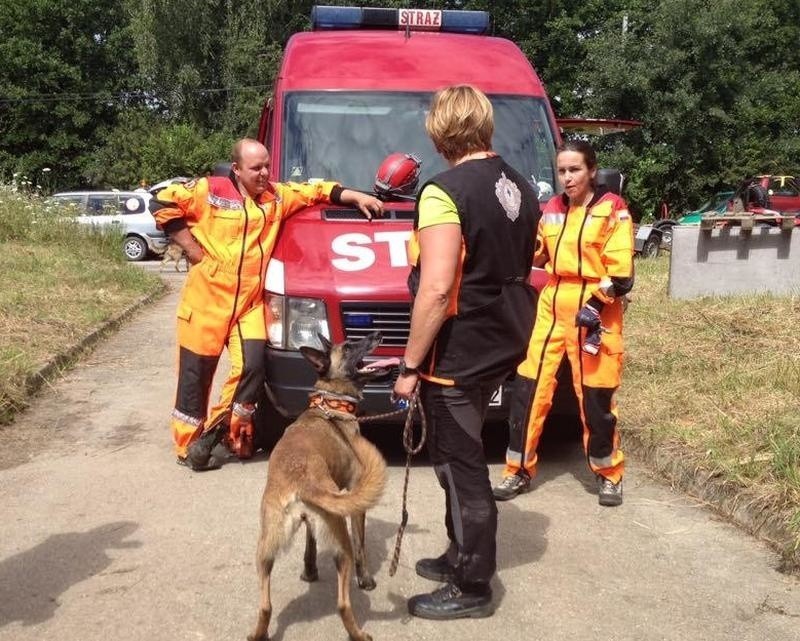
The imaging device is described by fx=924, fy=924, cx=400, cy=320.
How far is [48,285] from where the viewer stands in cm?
1162

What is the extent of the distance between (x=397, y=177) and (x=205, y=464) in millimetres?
2226

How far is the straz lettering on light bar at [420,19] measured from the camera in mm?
7918

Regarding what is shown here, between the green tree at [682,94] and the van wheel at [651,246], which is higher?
the green tree at [682,94]

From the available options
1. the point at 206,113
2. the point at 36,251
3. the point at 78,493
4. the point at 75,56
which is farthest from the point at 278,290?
the point at 75,56

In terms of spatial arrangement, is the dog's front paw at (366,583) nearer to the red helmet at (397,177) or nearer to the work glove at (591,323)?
the work glove at (591,323)

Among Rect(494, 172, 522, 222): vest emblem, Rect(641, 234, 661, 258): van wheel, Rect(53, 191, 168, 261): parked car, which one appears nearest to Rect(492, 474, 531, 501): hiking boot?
Rect(494, 172, 522, 222): vest emblem

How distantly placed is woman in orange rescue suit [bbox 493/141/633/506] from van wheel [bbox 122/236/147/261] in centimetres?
2098

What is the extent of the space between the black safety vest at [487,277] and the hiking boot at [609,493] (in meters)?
1.80

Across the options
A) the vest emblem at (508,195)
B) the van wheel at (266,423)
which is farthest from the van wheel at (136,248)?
the vest emblem at (508,195)

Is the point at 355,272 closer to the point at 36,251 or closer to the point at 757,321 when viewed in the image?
the point at 757,321

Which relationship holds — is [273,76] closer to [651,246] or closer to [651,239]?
[651,239]

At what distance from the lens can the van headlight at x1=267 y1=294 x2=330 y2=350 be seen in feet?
17.9

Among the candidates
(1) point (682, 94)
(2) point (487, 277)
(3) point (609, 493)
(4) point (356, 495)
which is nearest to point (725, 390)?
(3) point (609, 493)

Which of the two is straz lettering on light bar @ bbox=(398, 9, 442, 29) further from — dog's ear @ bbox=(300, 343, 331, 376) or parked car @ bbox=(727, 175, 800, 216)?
parked car @ bbox=(727, 175, 800, 216)
